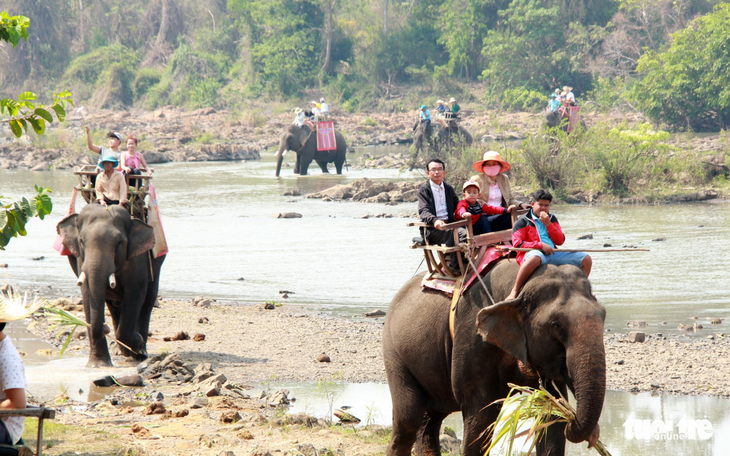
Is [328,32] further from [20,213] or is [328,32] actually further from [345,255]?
[20,213]

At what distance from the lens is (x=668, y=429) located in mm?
7156

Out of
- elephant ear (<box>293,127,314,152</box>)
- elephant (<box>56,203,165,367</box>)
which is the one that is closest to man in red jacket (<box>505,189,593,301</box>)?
elephant (<box>56,203,165,367</box>)

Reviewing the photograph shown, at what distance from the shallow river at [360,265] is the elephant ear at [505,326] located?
224 centimetres

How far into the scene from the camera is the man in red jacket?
16.5ft

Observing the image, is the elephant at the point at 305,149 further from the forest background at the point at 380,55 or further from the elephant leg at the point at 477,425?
the elephant leg at the point at 477,425

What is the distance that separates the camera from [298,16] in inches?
1992

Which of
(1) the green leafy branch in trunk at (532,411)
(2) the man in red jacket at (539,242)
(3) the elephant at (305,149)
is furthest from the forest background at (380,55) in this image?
(1) the green leafy branch in trunk at (532,411)

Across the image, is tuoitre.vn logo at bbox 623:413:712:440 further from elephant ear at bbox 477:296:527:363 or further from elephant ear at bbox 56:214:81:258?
elephant ear at bbox 56:214:81:258

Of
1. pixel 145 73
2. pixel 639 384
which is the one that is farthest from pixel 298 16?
pixel 639 384

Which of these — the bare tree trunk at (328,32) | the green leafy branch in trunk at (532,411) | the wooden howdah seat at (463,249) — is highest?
the bare tree trunk at (328,32)

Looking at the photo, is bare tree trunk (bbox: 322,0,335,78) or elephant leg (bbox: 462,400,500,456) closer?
elephant leg (bbox: 462,400,500,456)

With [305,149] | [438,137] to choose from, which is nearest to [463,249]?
[305,149]

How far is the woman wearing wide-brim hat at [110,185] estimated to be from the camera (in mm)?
9211

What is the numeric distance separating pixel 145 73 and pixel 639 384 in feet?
168
